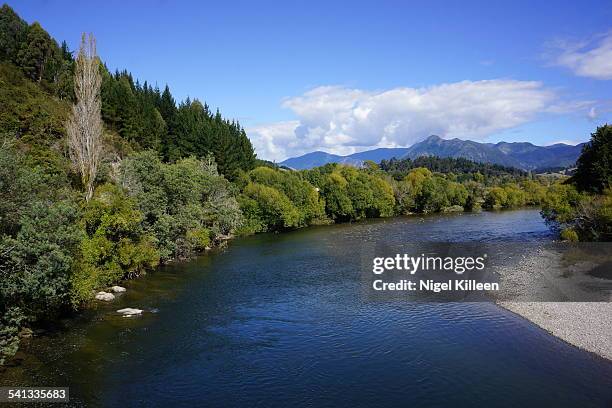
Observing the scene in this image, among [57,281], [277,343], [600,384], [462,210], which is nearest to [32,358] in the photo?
[57,281]

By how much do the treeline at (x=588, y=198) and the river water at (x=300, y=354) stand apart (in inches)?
1077

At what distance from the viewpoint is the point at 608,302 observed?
113 ft

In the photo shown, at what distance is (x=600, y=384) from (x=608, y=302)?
15.1 metres

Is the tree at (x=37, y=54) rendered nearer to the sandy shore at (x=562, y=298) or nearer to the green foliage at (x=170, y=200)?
the green foliage at (x=170, y=200)

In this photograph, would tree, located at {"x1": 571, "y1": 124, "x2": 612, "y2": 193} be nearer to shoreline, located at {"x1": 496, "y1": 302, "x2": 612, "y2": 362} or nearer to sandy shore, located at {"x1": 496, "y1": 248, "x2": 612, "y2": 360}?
sandy shore, located at {"x1": 496, "y1": 248, "x2": 612, "y2": 360}

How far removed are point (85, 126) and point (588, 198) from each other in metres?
57.5

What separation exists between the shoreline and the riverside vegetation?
23085 mm

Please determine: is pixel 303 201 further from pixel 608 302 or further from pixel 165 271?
pixel 608 302

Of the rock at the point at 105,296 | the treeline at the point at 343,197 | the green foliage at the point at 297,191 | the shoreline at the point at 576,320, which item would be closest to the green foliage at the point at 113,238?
the rock at the point at 105,296

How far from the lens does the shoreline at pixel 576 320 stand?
27098mm

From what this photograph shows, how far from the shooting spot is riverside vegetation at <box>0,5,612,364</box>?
84.0ft

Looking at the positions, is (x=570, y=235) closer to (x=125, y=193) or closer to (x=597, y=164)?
(x=597, y=164)

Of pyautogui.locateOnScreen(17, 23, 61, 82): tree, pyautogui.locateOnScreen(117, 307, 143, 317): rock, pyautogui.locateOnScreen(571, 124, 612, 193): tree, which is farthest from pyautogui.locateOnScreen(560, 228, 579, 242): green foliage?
pyautogui.locateOnScreen(17, 23, 61, 82): tree

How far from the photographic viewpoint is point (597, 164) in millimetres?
60875
